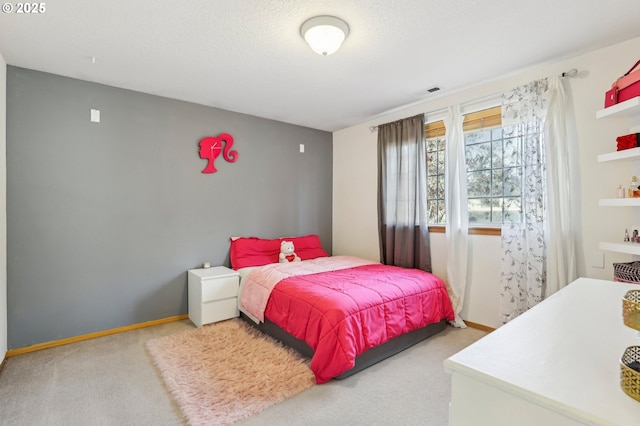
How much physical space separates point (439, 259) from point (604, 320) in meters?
2.33

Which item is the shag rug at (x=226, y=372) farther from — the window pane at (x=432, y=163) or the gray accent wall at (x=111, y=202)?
the window pane at (x=432, y=163)

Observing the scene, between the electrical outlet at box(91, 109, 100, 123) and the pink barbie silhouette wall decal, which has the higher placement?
the electrical outlet at box(91, 109, 100, 123)

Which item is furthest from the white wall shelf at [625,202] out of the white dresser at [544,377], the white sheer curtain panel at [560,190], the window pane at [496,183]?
the white dresser at [544,377]

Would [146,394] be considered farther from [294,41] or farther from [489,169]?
[489,169]

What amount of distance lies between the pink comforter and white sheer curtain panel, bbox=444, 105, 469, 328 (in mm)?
261

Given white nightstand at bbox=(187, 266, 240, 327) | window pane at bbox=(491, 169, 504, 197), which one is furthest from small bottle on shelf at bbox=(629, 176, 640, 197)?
white nightstand at bbox=(187, 266, 240, 327)

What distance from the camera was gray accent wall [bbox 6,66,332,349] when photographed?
2.60 m

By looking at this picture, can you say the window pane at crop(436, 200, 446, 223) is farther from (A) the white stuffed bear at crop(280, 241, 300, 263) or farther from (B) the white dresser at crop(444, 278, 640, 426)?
(B) the white dresser at crop(444, 278, 640, 426)

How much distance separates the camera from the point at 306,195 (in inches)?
176

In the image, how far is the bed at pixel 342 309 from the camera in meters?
2.11

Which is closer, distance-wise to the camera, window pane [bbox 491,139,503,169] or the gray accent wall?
the gray accent wall

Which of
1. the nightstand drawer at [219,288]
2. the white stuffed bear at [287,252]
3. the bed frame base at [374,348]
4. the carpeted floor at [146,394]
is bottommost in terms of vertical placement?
the carpeted floor at [146,394]

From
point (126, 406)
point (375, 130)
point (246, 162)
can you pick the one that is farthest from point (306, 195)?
point (126, 406)

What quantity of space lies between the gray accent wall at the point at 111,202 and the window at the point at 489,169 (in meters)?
2.51
